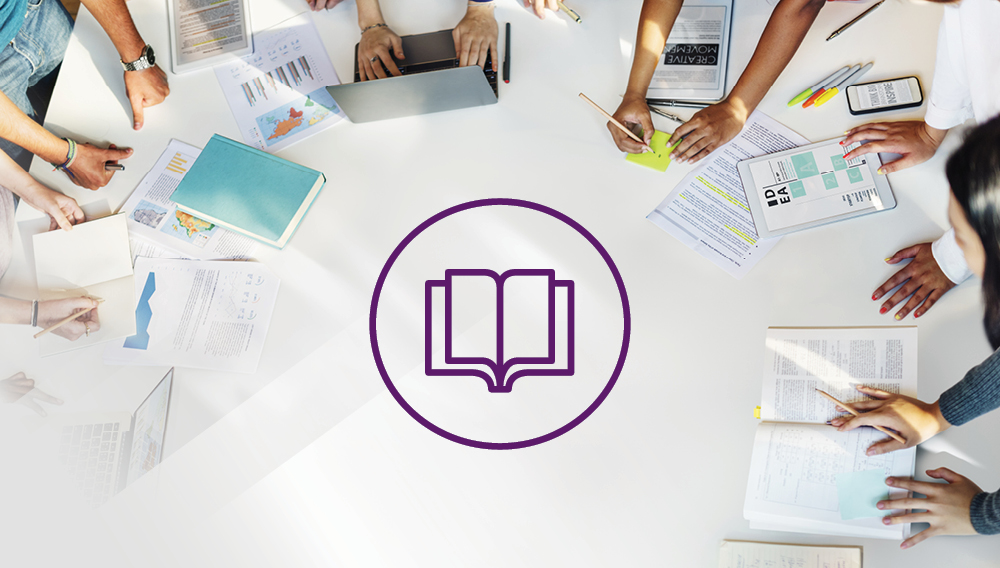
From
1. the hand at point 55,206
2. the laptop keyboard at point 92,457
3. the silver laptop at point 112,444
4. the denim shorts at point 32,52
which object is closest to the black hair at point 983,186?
the silver laptop at point 112,444

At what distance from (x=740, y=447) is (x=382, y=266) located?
3.00ft

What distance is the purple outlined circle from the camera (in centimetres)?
130

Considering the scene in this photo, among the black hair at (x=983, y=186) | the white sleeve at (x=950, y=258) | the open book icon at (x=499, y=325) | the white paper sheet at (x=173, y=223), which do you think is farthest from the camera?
the white paper sheet at (x=173, y=223)

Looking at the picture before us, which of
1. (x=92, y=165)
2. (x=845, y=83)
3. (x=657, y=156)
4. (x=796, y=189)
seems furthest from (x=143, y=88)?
(x=845, y=83)

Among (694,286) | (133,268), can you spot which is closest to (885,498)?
(694,286)

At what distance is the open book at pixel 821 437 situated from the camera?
1185 mm

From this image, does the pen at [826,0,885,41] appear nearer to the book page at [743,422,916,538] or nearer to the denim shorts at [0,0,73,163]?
the book page at [743,422,916,538]

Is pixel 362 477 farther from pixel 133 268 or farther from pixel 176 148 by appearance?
pixel 176 148

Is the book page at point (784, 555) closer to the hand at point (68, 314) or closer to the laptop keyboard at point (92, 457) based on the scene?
the laptop keyboard at point (92, 457)

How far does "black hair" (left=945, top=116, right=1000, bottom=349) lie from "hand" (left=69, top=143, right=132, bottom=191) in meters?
1.83

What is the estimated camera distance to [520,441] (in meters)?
1.30

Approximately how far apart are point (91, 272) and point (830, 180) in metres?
1.82

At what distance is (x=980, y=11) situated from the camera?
101 centimetres

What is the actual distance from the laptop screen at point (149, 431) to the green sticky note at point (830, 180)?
1.63 m
